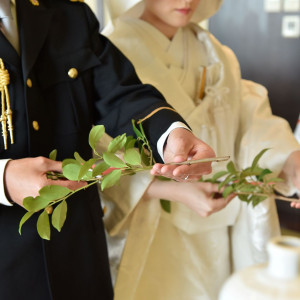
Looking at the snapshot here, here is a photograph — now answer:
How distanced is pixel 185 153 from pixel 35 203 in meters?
0.27

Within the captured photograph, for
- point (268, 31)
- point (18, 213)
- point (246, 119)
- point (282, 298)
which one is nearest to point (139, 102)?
point (18, 213)

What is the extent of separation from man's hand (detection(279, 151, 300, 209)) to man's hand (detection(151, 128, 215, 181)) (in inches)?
18.4

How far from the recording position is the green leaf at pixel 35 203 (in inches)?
32.4

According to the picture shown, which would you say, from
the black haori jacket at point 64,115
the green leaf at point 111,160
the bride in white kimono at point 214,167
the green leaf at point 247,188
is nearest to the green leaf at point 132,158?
the green leaf at point 111,160

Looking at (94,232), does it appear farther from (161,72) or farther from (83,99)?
(161,72)

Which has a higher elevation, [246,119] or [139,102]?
[139,102]

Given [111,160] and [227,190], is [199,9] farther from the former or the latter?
[111,160]

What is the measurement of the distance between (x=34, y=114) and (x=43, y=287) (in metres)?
0.36

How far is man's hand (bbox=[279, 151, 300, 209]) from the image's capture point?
4.57 ft

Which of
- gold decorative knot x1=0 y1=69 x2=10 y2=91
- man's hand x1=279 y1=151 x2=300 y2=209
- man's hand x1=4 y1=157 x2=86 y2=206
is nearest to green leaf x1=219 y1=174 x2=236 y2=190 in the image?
man's hand x1=279 y1=151 x2=300 y2=209

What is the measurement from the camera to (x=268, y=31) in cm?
289

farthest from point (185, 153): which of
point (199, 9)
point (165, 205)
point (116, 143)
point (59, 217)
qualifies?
point (199, 9)

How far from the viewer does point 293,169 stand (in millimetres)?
1430

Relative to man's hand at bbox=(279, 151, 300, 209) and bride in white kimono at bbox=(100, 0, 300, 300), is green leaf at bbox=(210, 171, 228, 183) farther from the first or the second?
man's hand at bbox=(279, 151, 300, 209)
